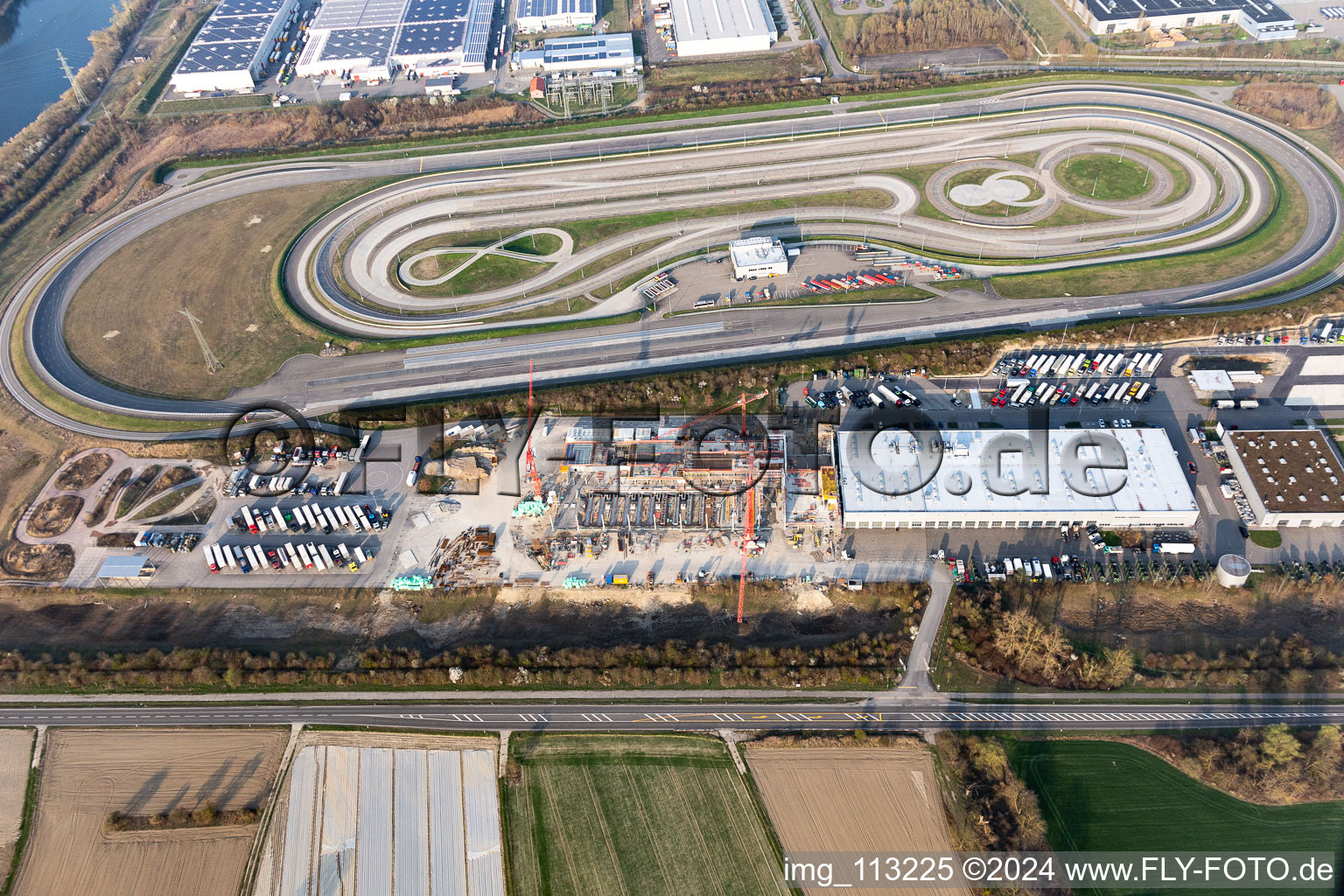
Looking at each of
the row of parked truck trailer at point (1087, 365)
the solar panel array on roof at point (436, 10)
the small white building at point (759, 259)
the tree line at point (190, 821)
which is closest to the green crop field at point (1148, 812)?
the row of parked truck trailer at point (1087, 365)

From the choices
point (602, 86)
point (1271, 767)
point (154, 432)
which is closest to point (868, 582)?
point (1271, 767)

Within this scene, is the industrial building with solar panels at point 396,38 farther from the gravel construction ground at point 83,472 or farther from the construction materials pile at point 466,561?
the construction materials pile at point 466,561

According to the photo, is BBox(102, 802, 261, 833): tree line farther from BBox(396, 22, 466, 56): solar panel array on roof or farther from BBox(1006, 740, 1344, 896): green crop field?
BBox(396, 22, 466, 56): solar panel array on roof

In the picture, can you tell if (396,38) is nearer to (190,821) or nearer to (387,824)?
(190,821)

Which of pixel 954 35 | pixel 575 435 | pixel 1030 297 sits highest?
pixel 954 35

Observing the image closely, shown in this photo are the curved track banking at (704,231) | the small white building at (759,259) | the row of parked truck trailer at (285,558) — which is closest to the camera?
the row of parked truck trailer at (285,558)

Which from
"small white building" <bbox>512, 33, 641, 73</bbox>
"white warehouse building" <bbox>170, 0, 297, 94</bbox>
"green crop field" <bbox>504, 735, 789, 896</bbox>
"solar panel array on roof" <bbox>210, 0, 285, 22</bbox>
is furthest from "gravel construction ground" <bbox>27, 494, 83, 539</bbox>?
"solar panel array on roof" <bbox>210, 0, 285, 22</bbox>

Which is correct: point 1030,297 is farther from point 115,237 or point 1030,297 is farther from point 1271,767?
point 115,237
